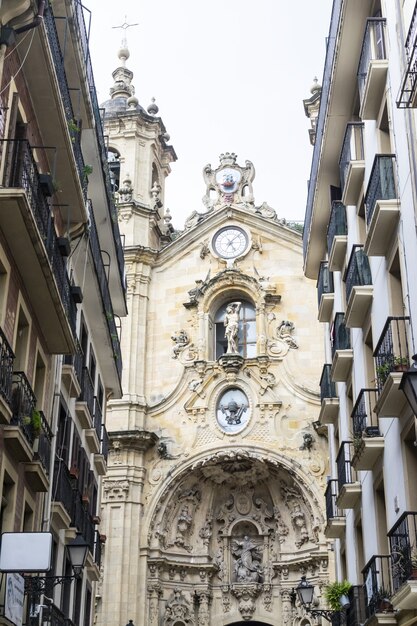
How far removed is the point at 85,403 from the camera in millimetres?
20875

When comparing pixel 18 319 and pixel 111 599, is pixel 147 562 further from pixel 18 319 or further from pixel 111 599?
pixel 18 319

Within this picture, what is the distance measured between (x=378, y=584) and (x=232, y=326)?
1934cm

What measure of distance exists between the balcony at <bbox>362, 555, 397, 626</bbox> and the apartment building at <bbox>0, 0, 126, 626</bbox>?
4.69 metres

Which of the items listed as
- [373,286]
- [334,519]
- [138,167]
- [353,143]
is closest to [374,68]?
Answer: [353,143]

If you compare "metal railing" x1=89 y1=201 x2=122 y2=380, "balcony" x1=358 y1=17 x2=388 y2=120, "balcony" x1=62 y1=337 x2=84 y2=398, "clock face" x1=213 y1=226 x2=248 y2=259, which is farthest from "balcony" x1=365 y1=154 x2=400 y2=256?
"clock face" x1=213 y1=226 x2=248 y2=259

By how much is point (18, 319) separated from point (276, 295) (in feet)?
68.2

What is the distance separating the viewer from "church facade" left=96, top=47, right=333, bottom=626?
105 ft

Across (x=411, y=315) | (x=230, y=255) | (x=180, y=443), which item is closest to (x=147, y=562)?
(x=180, y=443)

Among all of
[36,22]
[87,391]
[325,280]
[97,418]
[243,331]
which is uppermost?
[243,331]

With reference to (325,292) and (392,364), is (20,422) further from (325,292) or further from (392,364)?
(325,292)

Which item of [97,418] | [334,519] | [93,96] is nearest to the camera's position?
[93,96]

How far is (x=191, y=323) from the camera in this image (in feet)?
117

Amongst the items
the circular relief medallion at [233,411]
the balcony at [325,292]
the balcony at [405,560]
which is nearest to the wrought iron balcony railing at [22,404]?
the balcony at [405,560]

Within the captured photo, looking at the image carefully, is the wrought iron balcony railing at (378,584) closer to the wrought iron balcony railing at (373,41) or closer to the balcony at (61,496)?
the balcony at (61,496)
